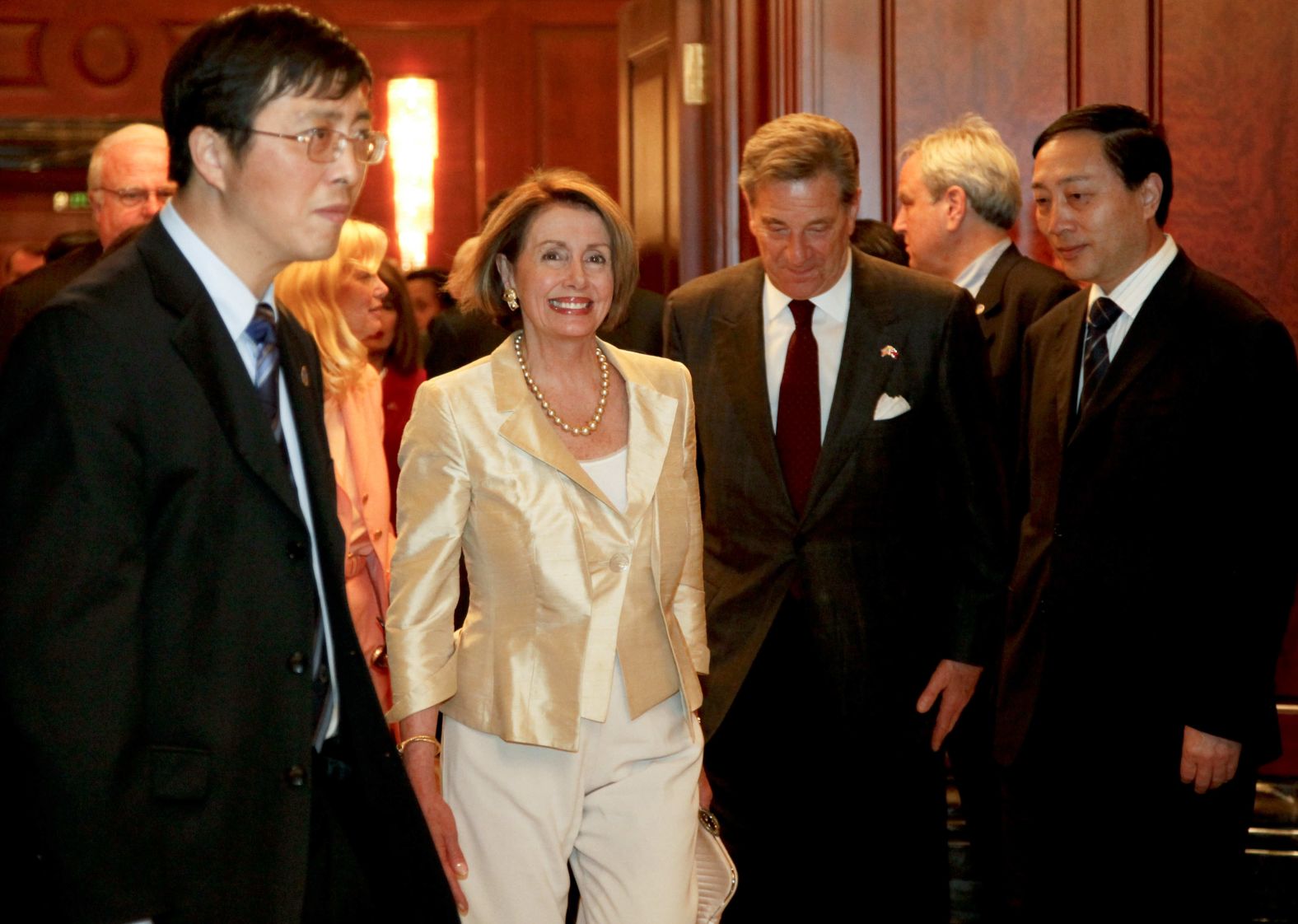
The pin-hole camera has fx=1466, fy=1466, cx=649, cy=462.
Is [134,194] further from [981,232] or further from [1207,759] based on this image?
[1207,759]

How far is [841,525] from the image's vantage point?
331 cm

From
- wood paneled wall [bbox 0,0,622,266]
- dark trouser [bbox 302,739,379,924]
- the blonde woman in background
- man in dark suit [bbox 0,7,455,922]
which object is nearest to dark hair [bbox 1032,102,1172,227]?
the blonde woman in background

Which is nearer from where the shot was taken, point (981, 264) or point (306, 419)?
point (306, 419)

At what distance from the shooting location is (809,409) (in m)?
3.38

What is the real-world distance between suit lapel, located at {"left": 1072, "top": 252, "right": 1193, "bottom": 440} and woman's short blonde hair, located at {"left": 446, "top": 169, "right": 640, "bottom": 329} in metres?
1.06

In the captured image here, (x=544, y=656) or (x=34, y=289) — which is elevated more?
(x=34, y=289)

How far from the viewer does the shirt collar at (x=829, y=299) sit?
3.44 metres

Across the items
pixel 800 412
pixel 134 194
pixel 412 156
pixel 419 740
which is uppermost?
pixel 412 156

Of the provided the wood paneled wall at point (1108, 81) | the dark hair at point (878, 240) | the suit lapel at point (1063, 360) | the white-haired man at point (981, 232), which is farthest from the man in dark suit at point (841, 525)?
the wood paneled wall at point (1108, 81)

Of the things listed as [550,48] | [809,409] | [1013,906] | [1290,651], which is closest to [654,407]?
[809,409]

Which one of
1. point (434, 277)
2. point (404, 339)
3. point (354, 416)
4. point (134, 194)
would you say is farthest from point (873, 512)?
point (434, 277)

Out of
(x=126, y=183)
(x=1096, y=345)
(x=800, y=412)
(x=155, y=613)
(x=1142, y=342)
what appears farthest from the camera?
(x=126, y=183)

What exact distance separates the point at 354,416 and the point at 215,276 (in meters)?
1.84

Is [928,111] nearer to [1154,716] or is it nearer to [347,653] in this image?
[1154,716]
